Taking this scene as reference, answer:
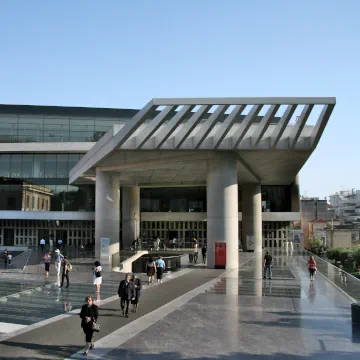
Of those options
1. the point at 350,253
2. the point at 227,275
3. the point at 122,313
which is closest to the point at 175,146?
the point at 227,275

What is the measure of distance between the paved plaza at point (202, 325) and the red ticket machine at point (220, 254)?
6182 mm

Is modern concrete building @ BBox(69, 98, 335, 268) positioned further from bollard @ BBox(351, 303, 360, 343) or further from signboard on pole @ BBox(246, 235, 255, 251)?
bollard @ BBox(351, 303, 360, 343)

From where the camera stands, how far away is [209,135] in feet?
83.2

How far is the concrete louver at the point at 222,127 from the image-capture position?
827 inches

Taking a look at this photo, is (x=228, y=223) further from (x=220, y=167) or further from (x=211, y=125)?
(x=211, y=125)

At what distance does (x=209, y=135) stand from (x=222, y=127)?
129 centimetres

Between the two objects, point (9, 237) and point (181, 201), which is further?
point (181, 201)

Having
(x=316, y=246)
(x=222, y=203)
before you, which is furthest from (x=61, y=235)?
(x=316, y=246)

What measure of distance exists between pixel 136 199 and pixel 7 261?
18459 mm

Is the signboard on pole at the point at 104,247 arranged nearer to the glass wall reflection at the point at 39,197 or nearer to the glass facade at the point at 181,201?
the glass wall reflection at the point at 39,197

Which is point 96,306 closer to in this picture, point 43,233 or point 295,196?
point 43,233

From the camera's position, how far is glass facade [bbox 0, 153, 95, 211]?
48969 mm

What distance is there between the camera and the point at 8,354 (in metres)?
9.09

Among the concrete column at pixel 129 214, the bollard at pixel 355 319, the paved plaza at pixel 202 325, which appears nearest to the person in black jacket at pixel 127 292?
the paved plaza at pixel 202 325
